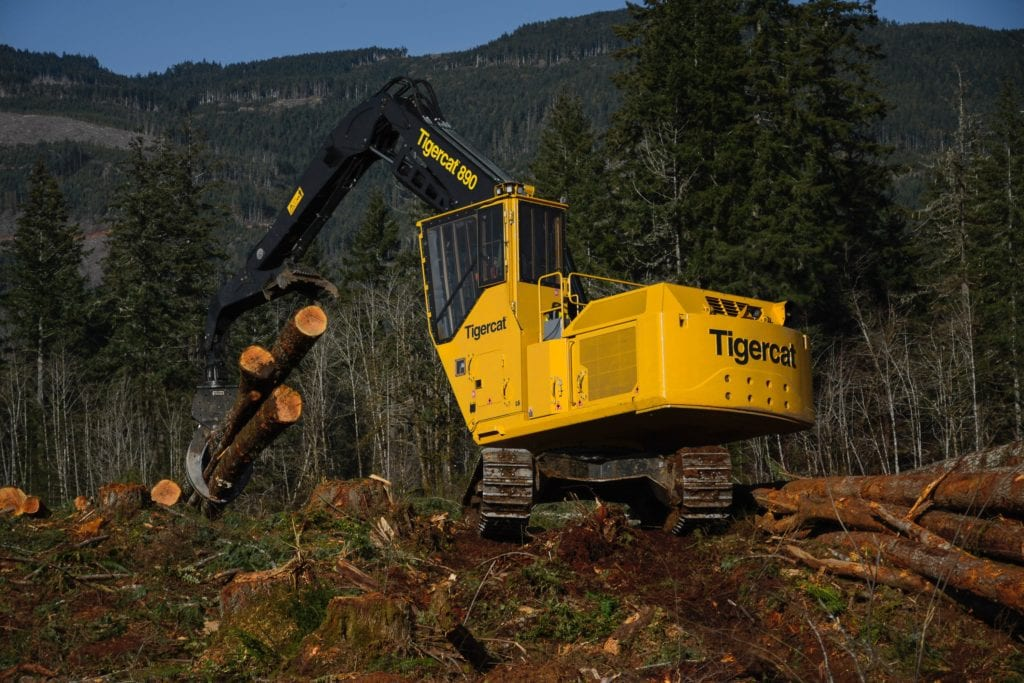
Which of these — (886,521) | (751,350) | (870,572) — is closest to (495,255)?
(751,350)

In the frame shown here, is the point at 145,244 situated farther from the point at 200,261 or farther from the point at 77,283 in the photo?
the point at 77,283

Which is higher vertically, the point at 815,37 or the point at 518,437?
the point at 815,37

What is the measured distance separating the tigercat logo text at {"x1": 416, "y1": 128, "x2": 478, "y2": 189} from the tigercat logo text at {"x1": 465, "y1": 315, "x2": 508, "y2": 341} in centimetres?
200

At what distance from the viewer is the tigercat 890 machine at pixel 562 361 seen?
14141 mm

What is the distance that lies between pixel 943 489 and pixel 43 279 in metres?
55.1

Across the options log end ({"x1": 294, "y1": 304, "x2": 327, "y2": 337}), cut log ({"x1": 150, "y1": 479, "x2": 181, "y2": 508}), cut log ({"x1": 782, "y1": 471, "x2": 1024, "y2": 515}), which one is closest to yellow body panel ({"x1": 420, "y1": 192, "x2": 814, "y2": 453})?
cut log ({"x1": 782, "y1": 471, "x2": 1024, "y2": 515})

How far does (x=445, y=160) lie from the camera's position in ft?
57.1

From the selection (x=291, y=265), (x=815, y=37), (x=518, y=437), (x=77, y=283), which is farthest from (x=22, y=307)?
(x=518, y=437)

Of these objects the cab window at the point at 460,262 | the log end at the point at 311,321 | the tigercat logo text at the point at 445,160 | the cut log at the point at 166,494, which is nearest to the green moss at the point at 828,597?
the cab window at the point at 460,262

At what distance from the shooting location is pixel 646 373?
1403 cm

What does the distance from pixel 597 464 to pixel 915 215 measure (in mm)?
29089

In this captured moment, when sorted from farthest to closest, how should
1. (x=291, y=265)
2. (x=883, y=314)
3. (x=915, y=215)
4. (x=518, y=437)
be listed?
(x=883, y=314) → (x=915, y=215) → (x=291, y=265) → (x=518, y=437)

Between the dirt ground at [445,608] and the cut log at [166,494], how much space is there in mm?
1755

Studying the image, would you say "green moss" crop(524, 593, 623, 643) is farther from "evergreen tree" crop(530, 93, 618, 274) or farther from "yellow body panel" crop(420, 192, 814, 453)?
"evergreen tree" crop(530, 93, 618, 274)
